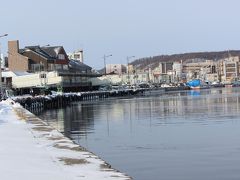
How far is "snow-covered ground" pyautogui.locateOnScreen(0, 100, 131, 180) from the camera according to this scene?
46.0ft

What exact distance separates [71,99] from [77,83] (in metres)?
34.0

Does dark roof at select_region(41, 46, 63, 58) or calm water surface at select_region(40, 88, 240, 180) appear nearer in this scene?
calm water surface at select_region(40, 88, 240, 180)

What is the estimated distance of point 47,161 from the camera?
1652cm

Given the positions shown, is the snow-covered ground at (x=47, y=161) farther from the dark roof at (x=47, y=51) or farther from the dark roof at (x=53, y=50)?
the dark roof at (x=53, y=50)

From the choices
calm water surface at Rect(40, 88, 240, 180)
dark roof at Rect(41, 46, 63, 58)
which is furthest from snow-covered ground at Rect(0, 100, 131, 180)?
dark roof at Rect(41, 46, 63, 58)

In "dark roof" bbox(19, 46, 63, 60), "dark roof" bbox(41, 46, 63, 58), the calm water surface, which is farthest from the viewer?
"dark roof" bbox(41, 46, 63, 58)

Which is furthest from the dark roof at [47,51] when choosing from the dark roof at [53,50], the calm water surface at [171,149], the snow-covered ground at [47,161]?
the snow-covered ground at [47,161]

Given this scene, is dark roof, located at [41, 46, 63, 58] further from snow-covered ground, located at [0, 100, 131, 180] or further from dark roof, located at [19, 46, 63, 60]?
snow-covered ground, located at [0, 100, 131, 180]

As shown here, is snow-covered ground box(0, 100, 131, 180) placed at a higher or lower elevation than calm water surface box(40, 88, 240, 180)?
higher

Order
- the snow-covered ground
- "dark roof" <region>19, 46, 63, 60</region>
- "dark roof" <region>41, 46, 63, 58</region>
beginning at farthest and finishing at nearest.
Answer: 1. "dark roof" <region>41, 46, 63, 58</region>
2. "dark roof" <region>19, 46, 63, 60</region>
3. the snow-covered ground

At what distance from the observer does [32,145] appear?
2064 centimetres

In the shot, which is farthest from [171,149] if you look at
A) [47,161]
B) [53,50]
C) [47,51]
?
[47,51]

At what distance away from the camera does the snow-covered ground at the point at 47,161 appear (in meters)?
14.0

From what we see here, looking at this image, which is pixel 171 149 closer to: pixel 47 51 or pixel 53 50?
pixel 53 50
